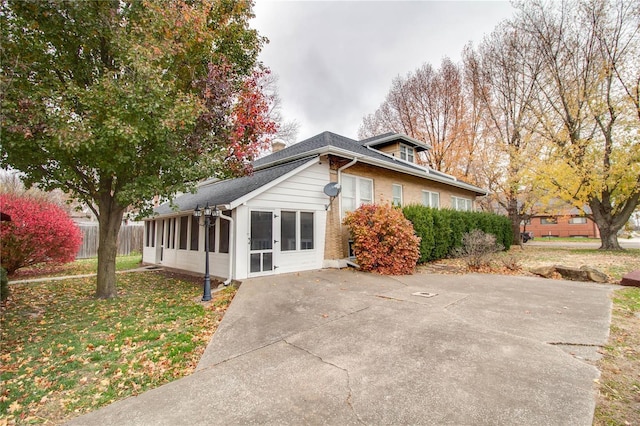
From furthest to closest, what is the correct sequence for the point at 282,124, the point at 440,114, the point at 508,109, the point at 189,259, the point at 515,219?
the point at 282,124 < the point at 440,114 < the point at 515,219 < the point at 508,109 < the point at 189,259

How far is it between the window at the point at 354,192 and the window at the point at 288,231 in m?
2.21

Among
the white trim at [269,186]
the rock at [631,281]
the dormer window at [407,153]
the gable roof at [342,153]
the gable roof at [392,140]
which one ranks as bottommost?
the rock at [631,281]

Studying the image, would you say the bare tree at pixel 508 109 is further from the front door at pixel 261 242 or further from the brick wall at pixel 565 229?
the brick wall at pixel 565 229

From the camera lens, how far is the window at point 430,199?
14.5m

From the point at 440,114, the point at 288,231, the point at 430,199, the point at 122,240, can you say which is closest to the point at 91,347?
the point at 288,231

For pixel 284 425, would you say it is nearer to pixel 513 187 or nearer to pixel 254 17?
pixel 254 17

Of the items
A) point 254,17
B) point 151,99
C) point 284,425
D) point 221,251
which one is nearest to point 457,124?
point 254,17

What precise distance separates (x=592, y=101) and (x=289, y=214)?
57.3 ft

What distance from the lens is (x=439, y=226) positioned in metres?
11.9

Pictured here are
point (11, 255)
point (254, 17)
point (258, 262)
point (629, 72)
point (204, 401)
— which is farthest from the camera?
point (629, 72)

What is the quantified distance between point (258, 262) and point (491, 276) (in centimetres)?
717

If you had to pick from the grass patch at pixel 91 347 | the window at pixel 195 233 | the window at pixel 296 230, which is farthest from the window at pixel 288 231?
the window at pixel 195 233

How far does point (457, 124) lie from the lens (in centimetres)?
2220

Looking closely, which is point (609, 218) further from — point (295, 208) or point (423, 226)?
point (295, 208)
